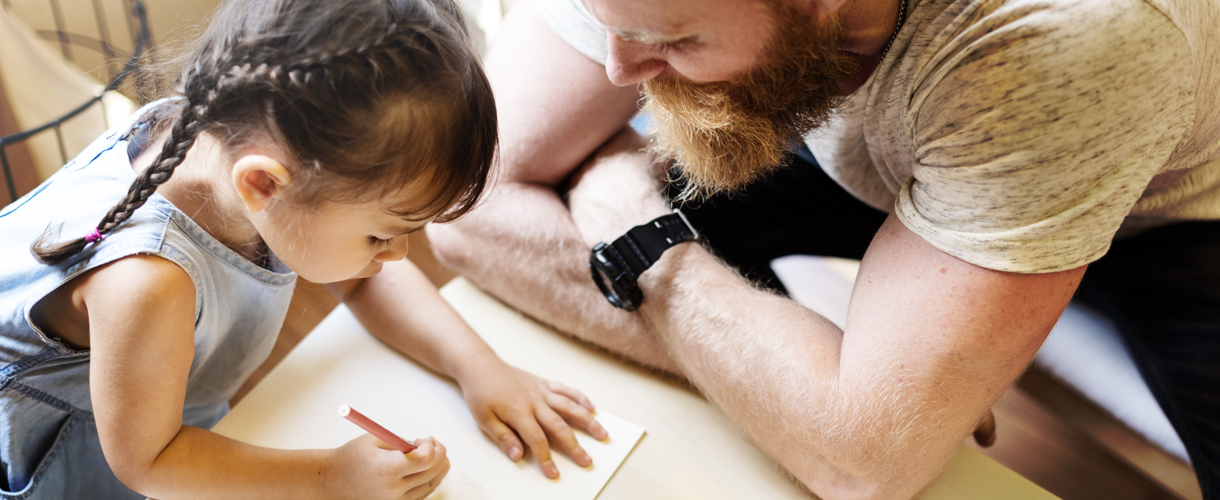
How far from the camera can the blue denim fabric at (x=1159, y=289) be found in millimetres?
846

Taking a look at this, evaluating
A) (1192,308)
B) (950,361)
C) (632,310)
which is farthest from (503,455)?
(1192,308)

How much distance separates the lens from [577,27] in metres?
0.90

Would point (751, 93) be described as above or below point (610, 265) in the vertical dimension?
above

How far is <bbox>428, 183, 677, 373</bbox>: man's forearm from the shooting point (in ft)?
2.77

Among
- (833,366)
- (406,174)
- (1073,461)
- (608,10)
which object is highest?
(608,10)

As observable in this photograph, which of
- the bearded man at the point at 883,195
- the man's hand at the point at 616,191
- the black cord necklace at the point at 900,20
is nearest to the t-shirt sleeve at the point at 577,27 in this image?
the bearded man at the point at 883,195

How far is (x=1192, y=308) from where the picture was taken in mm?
884

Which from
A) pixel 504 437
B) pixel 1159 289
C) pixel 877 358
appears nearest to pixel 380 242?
pixel 504 437

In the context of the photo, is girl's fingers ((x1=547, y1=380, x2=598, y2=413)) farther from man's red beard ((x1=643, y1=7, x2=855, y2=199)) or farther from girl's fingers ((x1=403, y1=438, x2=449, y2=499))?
man's red beard ((x1=643, y1=7, x2=855, y2=199))

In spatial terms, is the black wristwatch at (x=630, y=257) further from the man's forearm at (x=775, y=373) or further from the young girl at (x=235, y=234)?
the young girl at (x=235, y=234)

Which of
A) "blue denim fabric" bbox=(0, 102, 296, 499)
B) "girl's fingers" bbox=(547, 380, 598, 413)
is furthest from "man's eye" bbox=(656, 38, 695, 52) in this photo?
"blue denim fabric" bbox=(0, 102, 296, 499)

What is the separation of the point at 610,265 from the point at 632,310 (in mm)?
61

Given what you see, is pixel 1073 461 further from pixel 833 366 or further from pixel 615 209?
pixel 615 209

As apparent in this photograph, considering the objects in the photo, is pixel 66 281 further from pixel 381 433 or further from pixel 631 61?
pixel 631 61
